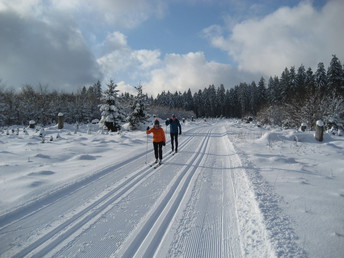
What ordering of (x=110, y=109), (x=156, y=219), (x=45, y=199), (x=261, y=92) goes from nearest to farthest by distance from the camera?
(x=156, y=219) < (x=45, y=199) < (x=110, y=109) < (x=261, y=92)

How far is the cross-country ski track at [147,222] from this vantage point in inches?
117

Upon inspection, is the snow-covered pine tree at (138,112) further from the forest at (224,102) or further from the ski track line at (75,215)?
the ski track line at (75,215)

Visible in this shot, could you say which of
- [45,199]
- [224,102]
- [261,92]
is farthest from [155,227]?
[224,102]

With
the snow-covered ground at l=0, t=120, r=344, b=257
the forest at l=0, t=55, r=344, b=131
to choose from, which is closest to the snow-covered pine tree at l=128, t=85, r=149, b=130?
the forest at l=0, t=55, r=344, b=131

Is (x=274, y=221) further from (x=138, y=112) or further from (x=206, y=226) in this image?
(x=138, y=112)

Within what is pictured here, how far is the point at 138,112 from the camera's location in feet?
76.0

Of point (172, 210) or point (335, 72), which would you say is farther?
point (335, 72)

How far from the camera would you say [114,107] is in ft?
70.1

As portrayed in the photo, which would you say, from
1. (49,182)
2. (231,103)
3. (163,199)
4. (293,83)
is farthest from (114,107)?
(231,103)

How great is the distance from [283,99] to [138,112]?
45.8 meters

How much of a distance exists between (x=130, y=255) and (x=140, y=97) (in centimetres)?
2131

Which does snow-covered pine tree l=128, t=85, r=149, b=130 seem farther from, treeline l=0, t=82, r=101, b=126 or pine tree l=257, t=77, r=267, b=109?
pine tree l=257, t=77, r=267, b=109

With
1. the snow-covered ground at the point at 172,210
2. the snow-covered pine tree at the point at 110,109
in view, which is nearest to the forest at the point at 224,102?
the snow-covered pine tree at the point at 110,109

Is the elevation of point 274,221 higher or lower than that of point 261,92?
lower
